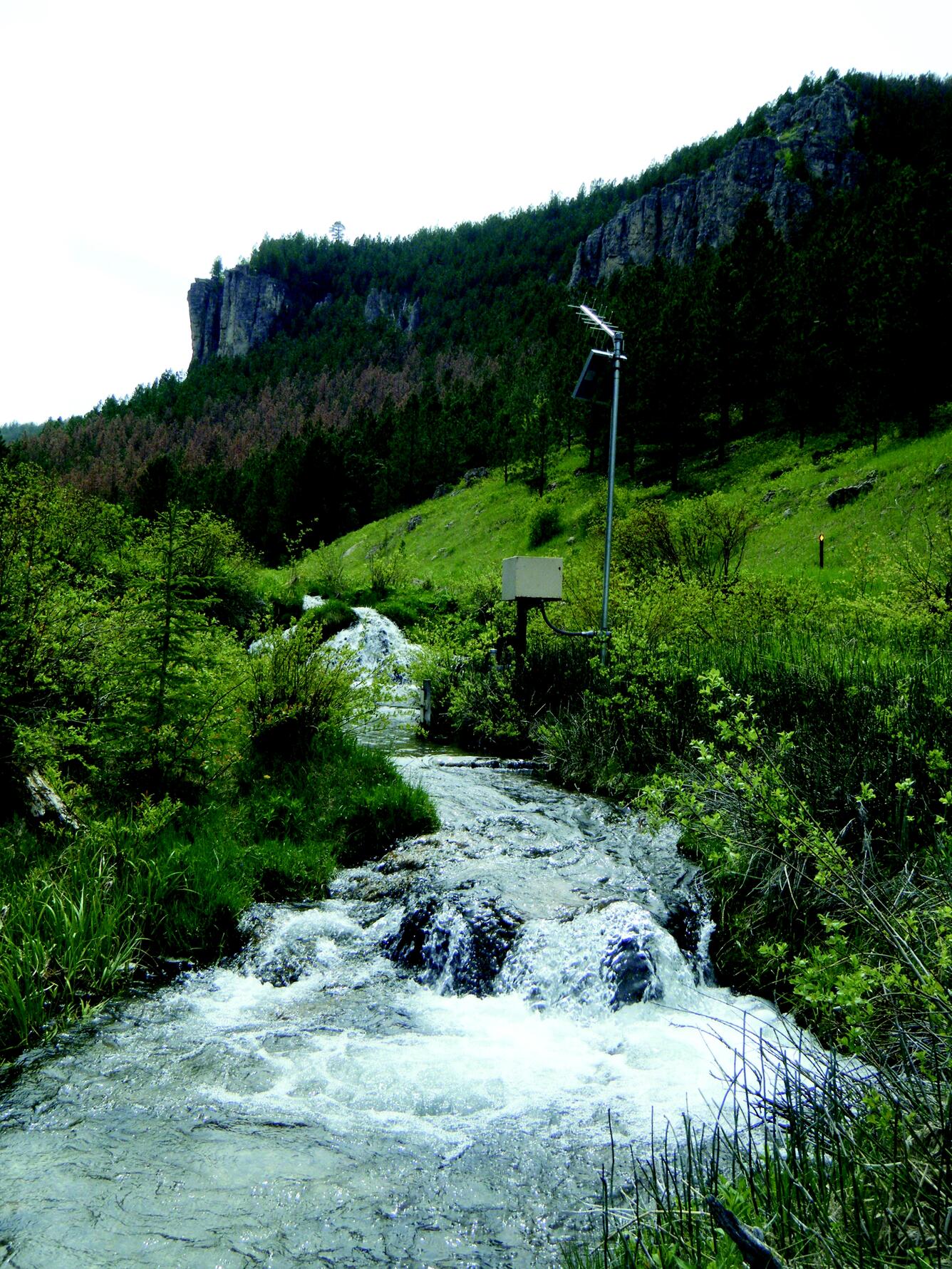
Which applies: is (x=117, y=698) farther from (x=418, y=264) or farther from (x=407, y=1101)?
(x=418, y=264)

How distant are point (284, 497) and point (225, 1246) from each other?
2148 inches

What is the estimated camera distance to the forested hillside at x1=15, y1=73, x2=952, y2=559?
111ft

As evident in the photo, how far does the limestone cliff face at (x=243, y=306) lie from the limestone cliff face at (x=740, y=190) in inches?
2145

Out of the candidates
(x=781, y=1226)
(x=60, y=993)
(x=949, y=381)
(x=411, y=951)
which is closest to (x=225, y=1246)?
(x=781, y=1226)

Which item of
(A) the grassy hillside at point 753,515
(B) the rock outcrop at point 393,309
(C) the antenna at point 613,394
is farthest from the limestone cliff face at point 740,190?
(C) the antenna at point 613,394

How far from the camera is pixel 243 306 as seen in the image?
13550cm

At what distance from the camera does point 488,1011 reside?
498 centimetres

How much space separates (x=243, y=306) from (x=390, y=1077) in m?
149

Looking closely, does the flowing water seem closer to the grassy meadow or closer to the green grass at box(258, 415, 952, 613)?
the grassy meadow

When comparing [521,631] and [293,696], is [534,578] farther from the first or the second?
[293,696]

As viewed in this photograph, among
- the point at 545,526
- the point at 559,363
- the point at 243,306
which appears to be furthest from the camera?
→ the point at 243,306

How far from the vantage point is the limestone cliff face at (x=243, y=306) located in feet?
436

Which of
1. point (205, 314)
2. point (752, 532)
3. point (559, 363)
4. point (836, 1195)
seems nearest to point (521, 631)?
point (836, 1195)

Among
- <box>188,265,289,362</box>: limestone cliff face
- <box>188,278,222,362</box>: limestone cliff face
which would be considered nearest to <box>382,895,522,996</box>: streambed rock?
<box>188,265,289,362</box>: limestone cliff face
